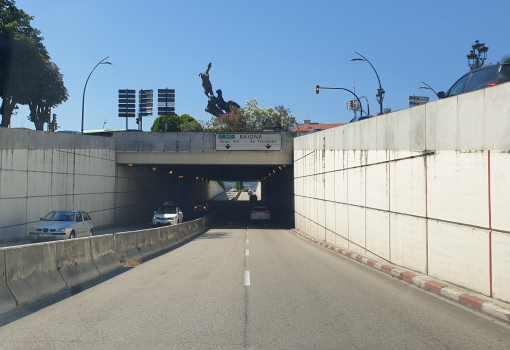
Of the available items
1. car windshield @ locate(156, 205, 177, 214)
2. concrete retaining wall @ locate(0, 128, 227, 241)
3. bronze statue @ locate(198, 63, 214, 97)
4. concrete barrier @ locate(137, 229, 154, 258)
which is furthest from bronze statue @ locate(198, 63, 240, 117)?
concrete barrier @ locate(137, 229, 154, 258)

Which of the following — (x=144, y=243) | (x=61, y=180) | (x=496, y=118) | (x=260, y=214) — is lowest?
(x=260, y=214)

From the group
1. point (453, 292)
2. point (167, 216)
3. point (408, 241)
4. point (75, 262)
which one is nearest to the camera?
point (453, 292)

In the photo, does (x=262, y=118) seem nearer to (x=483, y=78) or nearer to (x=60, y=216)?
(x=60, y=216)

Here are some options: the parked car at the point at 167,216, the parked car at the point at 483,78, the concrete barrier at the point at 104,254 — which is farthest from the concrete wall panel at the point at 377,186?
the parked car at the point at 167,216

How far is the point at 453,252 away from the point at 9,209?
18.7 m

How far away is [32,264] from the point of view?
26.4ft

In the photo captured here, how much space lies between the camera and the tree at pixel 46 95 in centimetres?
5400

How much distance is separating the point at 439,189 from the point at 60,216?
55.0 feet

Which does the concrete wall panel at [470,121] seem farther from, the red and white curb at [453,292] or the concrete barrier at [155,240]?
the concrete barrier at [155,240]

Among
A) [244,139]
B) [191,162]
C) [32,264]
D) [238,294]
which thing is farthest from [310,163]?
[32,264]

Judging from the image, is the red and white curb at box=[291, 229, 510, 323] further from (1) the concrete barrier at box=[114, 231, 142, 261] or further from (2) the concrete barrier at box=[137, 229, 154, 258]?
(2) the concrete barrier at box=[137, 229, 154, 258]

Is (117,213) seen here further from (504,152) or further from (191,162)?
(504,152)

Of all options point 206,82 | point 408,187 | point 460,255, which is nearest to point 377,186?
point 408,187

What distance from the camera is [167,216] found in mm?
31500
